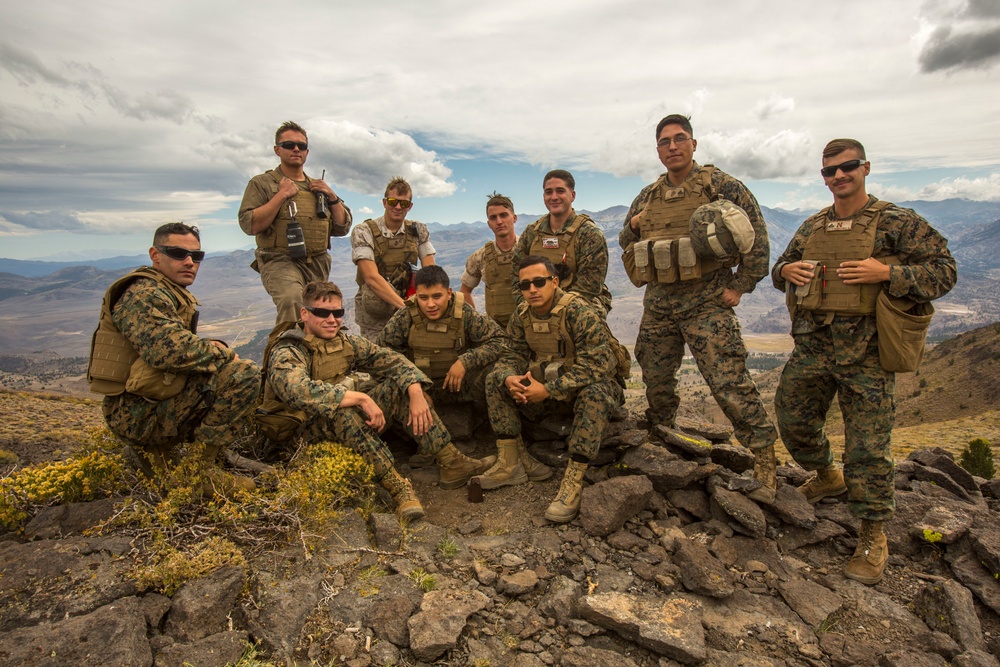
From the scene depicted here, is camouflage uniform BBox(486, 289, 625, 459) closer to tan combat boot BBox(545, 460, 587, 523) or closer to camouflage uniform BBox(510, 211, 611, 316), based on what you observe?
tan combat boot BBox(545, 460, 587, 523)

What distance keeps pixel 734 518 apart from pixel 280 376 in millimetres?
5440

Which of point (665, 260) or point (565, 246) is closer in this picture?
point (665, 260)

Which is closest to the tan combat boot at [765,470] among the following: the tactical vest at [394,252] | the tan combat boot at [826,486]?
the tan combat boot at [826,486]

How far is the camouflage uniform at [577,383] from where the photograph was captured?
619 cm

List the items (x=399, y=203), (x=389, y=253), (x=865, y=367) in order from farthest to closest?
(x=389, y=253) < (x=399, y=203) < (x=865, y=367)

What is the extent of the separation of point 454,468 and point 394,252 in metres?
4.07

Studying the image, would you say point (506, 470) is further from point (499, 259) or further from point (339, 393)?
point (499, 259)

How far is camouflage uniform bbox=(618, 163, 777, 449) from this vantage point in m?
6.16

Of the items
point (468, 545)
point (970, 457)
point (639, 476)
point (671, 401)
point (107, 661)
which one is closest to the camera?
point (107, 661)

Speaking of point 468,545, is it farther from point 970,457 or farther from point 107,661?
point 970,457

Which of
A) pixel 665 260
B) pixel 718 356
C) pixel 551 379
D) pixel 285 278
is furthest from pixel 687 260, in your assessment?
pixel 285 278

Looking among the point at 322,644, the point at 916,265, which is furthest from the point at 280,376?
the point at 916,265

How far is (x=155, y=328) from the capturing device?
481 cm

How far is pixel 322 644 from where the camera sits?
3.93m
